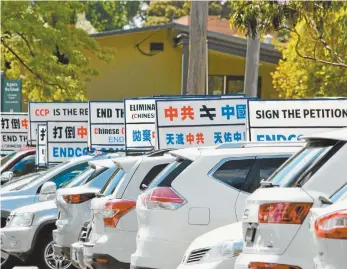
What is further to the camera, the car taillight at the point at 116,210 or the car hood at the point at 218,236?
the car taillight at the point at 116,210

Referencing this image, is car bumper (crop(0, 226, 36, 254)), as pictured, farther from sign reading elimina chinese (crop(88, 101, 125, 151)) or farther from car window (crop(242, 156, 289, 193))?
car window (crop(242, 156, 289, 193))

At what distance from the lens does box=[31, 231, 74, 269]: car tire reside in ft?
51.3

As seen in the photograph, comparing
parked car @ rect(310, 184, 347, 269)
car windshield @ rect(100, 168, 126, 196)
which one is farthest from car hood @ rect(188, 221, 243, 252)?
car windshield @ rect(100, 168, 126, 196)

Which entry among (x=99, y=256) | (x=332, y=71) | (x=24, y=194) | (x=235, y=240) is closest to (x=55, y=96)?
(x=332, y=71)

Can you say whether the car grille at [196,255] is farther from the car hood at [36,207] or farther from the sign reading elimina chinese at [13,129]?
the sign reading elimina chinese at [13,129]

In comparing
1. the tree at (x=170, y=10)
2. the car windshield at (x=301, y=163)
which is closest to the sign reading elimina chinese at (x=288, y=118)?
the car windshield at (x=301, y=163)

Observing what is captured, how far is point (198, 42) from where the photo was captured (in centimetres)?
2052

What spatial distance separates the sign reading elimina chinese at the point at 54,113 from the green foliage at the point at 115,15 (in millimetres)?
62829

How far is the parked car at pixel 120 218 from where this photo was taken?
38.5 ft

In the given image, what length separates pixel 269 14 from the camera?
56.2 ft

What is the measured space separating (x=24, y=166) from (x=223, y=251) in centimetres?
1456

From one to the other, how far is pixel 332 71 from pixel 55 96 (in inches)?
361

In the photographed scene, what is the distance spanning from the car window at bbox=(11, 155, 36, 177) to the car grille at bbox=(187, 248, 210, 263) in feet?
45.0

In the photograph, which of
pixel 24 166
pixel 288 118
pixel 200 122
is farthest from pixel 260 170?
pixel 24 166
